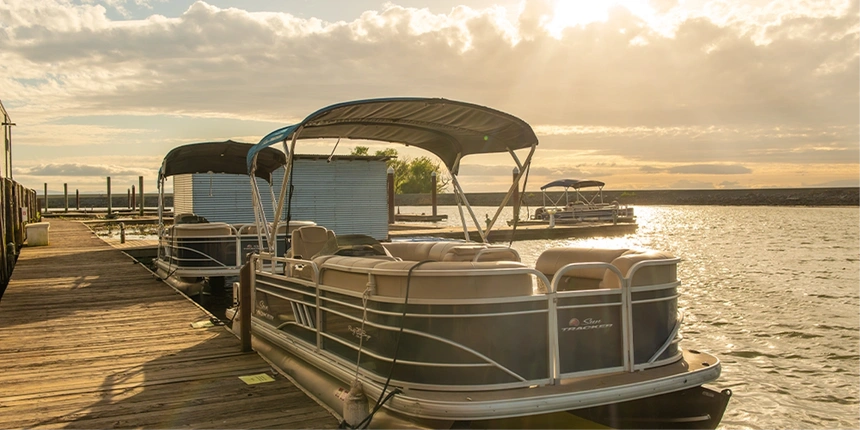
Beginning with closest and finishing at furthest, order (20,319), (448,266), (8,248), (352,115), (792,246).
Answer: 1. (448,266)
2. (352,115)
3. (20,319)
4. (8,248)
5. (792,246)

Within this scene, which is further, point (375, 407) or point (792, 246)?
point (792, 246)

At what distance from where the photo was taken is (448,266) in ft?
16.2

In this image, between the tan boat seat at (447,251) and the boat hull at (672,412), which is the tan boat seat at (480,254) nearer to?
the tan boat seat at (447,251)

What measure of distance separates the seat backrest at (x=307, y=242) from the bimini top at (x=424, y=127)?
3.53 ft

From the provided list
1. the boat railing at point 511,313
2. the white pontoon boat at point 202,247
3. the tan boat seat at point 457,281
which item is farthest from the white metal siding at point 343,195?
the tan boat seat at point 457,281

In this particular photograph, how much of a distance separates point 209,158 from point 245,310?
7.04 m

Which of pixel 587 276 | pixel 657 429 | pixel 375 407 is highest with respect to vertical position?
pixel 587 276

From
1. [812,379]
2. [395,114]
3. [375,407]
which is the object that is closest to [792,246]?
[812,379]

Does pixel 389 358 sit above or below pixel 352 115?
below

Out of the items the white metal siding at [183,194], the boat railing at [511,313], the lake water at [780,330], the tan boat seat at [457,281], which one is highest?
the white metal siding at [183,194]

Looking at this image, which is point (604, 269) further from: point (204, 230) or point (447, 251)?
point (204, 230)

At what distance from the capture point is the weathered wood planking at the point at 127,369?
5.74 metres

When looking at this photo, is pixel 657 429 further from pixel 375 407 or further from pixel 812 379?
pixel 812 379

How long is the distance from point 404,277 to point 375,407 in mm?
920
